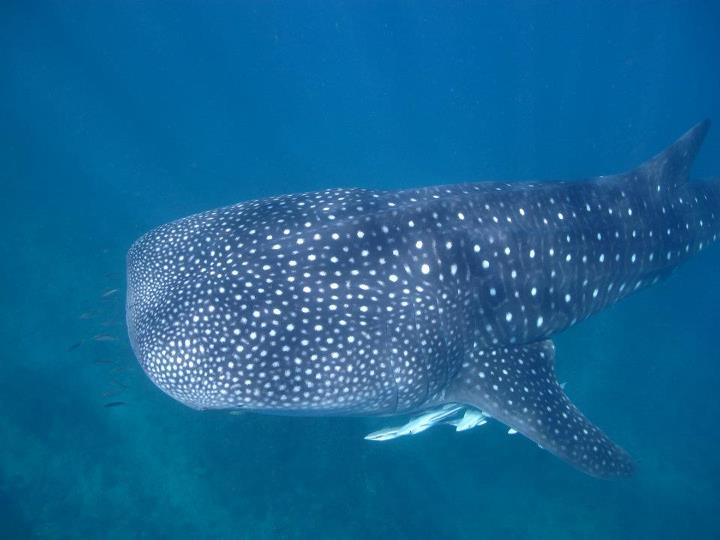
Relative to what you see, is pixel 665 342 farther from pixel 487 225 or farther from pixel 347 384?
pixel 347 384

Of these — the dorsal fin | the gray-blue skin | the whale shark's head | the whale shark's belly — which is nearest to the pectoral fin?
the gray-blue skin

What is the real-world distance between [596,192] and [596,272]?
116 cm

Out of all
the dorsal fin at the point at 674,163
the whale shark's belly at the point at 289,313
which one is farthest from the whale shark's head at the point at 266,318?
the dorsal fin at the point at 674,163

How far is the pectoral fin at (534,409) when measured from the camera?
17.0 ft

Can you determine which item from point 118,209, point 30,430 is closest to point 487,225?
point 30,430

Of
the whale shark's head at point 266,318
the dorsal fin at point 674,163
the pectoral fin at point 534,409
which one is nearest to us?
the whale shark's head at point 266,318

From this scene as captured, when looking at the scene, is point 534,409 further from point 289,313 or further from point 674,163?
point 674,163

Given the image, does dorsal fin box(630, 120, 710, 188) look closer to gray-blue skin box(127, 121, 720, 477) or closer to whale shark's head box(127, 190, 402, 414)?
gray-blue skin box(127, 121, 720, 477)

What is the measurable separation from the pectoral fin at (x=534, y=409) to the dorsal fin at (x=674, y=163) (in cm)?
383

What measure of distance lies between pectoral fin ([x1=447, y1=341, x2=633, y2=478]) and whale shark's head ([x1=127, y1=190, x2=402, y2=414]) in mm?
1202

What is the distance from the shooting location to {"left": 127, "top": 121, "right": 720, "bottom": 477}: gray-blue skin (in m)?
4.30

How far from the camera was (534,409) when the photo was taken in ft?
17.5

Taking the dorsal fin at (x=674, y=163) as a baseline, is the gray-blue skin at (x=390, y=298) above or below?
below

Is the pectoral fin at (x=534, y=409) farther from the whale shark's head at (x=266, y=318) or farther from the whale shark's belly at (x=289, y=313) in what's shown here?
the whale shark's head at (x=266, y=318)
